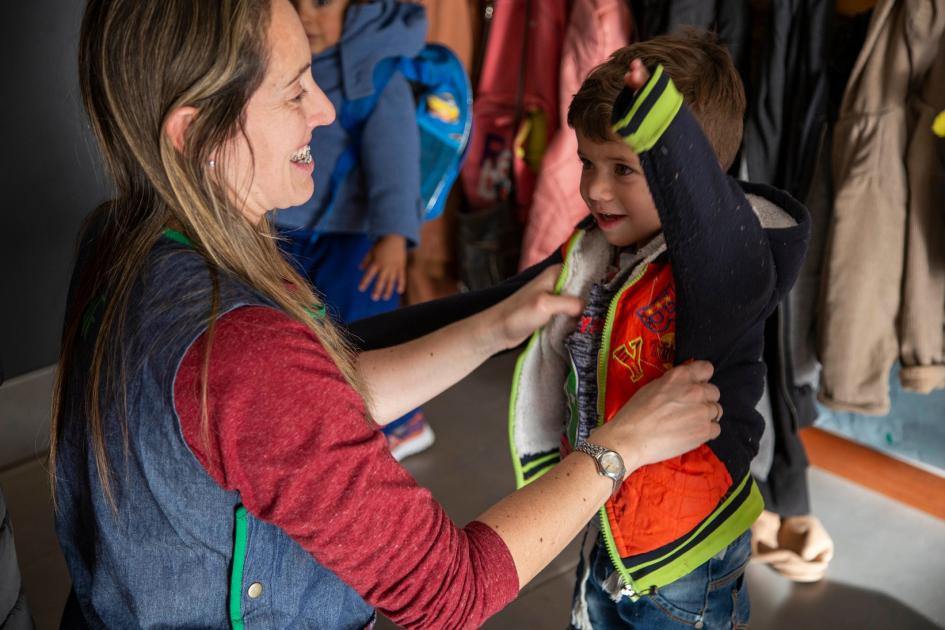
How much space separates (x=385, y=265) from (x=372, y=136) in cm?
31

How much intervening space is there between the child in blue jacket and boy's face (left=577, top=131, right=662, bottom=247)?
41.7 inches

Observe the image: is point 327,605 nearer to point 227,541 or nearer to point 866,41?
point 227,541

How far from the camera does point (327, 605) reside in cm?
105

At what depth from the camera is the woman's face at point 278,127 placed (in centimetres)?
97

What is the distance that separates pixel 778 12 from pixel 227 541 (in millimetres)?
1507

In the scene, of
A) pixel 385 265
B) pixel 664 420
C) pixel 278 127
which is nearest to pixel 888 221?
pixel 664 420

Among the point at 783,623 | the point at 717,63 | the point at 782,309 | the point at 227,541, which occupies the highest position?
the point at 717,63

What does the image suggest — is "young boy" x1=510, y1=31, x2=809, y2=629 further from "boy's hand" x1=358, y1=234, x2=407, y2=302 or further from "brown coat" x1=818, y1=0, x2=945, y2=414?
"boy's hand" x1=358, y1=234, x2=407, y2=302

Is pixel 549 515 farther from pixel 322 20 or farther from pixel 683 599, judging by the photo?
pixel 322 20

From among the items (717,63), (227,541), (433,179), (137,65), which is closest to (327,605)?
(227,541)

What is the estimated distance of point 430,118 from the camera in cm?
238

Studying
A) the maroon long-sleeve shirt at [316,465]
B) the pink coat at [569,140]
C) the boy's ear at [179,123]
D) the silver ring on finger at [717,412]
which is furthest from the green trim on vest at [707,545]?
the pink coat at [569,140]

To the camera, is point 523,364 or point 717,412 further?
point 523,364

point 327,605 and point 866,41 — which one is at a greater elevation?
point 866,41
